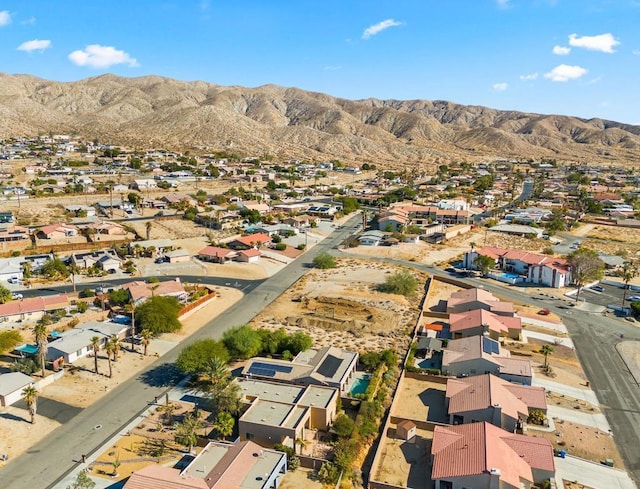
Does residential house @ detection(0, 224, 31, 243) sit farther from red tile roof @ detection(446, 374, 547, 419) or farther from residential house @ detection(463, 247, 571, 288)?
red tile roof @ detection(446, 374, 547, 419)

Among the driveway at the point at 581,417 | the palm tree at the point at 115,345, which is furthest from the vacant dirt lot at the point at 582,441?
the palm tree at the point at 115,345

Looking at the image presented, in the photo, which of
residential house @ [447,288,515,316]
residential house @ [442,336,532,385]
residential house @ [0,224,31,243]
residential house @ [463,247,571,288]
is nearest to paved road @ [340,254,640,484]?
residential house @ [463,247,571,288]

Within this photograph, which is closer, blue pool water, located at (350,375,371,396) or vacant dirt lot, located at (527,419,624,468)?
vacant dirt lot, located at (527,419,624,468)

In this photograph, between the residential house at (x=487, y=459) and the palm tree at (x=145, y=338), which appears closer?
the residential house at (x=487, y=459)

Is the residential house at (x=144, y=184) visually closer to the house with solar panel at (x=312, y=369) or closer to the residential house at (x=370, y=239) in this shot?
the residential house at (x=370, y=239)

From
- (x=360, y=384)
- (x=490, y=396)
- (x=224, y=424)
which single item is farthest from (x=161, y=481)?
(x=490, y=396)
